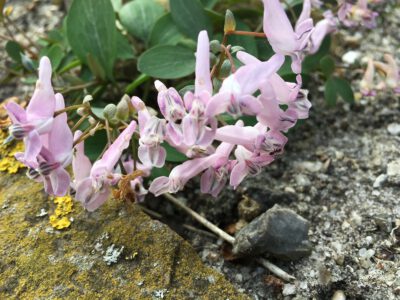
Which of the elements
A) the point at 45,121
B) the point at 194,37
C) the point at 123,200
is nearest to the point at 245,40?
the point at 194,37

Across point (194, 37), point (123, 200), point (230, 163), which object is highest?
point (194, 37)

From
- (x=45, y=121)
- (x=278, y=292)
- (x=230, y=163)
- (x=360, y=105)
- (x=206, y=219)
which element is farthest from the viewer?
(x=360, y=105)

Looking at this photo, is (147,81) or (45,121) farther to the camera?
(147,81)

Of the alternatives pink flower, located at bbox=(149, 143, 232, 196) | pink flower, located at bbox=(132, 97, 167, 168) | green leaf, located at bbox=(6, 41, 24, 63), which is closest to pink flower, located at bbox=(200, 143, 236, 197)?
pink flower, located at bbox=(149, 143, 232, 196)

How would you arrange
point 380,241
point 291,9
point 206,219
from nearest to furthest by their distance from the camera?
point 380,241, point 206,219, point 291,9

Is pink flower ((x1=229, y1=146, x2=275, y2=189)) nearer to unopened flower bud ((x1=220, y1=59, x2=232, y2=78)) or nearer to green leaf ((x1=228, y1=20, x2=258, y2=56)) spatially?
unopened flower bud ((x1=220, y1=59, x2=232, y2=78))

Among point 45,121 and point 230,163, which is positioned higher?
point 45,121

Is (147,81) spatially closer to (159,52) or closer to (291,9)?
(159,52)

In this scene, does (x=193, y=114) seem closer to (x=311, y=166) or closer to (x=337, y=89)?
(x=311, y=166)
